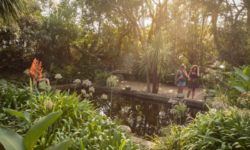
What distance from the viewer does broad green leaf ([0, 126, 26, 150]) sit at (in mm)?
1115

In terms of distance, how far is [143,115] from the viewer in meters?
5.22

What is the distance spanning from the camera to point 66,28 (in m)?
11.2

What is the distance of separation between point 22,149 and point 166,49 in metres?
7.09

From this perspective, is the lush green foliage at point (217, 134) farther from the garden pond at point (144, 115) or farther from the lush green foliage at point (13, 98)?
the lush green foliage at point (13, 98)

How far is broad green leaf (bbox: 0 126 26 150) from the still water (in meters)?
2.29

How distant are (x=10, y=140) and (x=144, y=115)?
4387 mm

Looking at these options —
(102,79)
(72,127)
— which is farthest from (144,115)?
(102,79)

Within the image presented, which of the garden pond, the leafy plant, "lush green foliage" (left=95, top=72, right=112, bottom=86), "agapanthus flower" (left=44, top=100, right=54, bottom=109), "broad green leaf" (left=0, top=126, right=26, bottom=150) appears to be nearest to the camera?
"broad green leaf" (left=0, top=126, right=26, bottom=150)

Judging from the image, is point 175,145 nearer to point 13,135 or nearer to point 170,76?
point 13,135

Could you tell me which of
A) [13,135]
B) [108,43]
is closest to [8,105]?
[13,135]

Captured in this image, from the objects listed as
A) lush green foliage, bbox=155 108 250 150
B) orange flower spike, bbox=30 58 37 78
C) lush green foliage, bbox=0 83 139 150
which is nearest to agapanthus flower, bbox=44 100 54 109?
lush green foliage, bbox=0 83 139 150

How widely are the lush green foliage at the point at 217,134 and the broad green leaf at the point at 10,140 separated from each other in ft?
6.18

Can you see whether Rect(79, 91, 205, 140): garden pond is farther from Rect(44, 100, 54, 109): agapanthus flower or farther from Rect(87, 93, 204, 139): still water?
Rect(44, 100, 54, 109): agapanthus flower

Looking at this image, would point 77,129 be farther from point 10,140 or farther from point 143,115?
point 143,115
